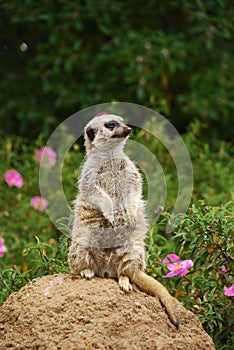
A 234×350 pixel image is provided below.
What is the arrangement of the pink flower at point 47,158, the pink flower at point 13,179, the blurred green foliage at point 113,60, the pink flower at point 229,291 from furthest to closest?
the blurred green foliage at point 113,60 → the pink flower at point 47,158 → the pink flower at point 13,179 → the pink flower at point 229,291

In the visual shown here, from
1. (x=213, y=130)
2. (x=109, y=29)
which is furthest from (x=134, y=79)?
(x=213, y=130)

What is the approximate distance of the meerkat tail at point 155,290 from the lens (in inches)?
150

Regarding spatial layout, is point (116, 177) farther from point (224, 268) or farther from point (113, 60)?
point (113, 60)

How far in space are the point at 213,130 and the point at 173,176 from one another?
192 cm

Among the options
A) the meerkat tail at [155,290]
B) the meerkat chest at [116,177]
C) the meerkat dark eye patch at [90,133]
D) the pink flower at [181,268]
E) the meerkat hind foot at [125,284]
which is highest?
the meerkat dark eye patch at [90,133]

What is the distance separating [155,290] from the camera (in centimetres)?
386

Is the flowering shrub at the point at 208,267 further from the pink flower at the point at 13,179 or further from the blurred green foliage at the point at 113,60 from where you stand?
the blurred green foliage at the point at 113,60

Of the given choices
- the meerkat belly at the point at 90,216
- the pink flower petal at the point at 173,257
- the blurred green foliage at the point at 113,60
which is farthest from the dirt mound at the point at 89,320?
the blurred green foliage at the point at 113,60

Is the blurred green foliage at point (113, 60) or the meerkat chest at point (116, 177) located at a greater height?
the meerkat chest at point (116, 177)

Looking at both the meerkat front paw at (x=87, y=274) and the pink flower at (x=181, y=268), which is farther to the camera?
the pink flower at (x=181, y=268)

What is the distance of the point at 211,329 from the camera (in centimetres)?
425

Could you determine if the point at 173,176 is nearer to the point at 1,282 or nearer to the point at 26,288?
the point at 1,282

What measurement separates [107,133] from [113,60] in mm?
4523

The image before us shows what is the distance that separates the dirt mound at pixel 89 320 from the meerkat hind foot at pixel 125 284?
3 centimetres
